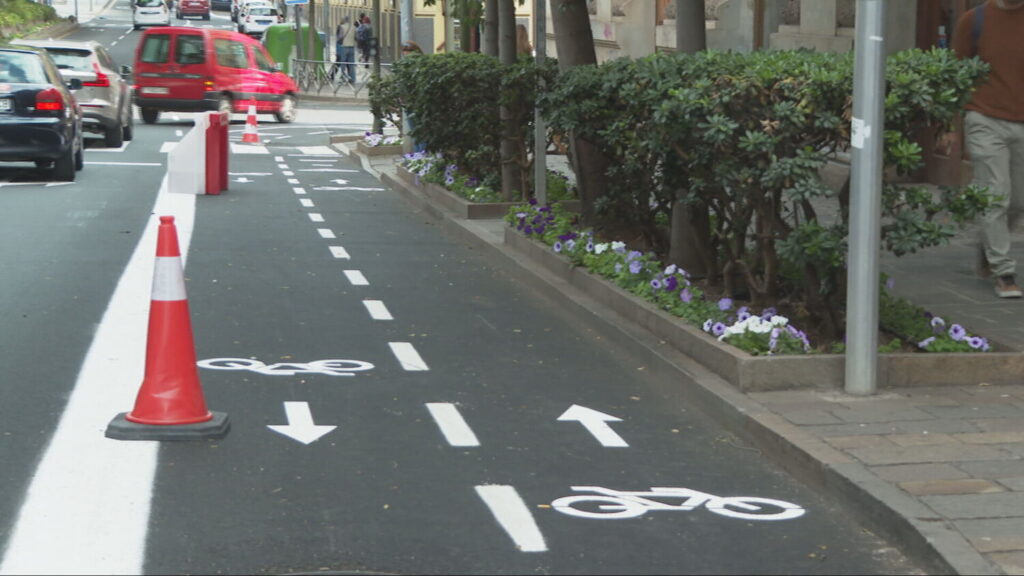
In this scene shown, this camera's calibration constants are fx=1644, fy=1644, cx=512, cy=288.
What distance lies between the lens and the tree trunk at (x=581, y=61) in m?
12.4

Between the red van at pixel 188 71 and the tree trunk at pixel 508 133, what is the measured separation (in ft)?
54.3

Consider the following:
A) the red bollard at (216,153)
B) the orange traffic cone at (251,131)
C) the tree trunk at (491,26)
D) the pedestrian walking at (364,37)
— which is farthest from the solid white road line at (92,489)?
the pedestrian walking at (364,37)

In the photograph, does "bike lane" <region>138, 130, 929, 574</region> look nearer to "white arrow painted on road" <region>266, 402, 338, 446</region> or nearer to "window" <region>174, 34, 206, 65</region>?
"white arrow painted on road" <region>266, 402, 338, 446</region>

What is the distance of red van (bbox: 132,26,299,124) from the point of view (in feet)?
107

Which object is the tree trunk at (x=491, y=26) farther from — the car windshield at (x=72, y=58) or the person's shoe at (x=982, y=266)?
the car windshield at (x=72, y=58)

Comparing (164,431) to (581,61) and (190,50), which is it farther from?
(190,50)

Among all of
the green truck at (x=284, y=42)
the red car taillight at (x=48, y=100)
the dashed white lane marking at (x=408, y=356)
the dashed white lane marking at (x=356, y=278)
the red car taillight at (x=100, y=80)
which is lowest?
the dashed white lane marking at (x=408, y=356)

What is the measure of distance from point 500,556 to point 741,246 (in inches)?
158

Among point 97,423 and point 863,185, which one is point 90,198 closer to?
point 97,423

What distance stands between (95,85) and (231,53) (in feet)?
26.0

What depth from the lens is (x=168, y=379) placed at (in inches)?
275

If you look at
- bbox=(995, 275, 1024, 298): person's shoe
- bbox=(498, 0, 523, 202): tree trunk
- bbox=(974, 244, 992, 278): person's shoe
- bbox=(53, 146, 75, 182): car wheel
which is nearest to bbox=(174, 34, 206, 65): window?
bbox=(53, 146, 75, 182): car wheel

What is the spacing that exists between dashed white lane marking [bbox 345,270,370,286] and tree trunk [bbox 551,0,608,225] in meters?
1.72

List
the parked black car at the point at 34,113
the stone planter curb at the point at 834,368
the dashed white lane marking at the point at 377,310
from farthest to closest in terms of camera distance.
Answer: the parked black car at the point at 34,113
the dashed white lane marking at the point at 377,310
the stone planter curb at the point at 834,368
